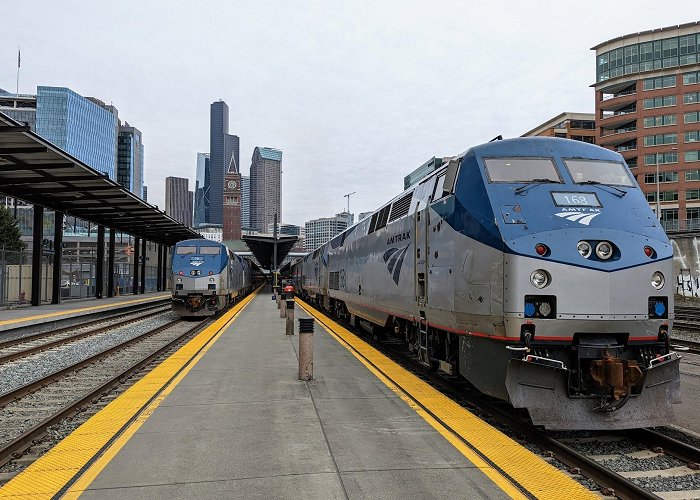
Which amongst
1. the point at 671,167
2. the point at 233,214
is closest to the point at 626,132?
the point at 671,167

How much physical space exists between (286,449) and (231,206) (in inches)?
7343

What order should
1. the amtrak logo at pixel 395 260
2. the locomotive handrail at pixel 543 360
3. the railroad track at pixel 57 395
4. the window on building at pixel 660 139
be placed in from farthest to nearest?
the window on building at pixel 660 139 → the amtrak logo at pixel 395 260 → the railroad track at pixel 57 395 → the locomotive handrail at pixel 543 360

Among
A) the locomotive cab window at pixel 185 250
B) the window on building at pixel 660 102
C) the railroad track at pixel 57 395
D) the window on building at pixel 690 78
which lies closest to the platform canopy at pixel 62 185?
Result: the locomotive cab window at pixel 185 250

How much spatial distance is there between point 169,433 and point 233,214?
605ft

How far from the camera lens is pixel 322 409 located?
7.04 meters

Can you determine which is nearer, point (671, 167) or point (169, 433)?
point (169, 433)

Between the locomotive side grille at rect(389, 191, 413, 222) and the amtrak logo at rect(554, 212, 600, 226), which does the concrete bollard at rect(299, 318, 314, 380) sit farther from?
the amtrak logo at rect(554, 212, 600, 226)

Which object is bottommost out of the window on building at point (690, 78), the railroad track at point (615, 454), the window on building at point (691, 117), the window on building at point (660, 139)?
the railroad track at point (615, 454)

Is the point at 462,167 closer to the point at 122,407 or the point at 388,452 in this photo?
the point at 388,452

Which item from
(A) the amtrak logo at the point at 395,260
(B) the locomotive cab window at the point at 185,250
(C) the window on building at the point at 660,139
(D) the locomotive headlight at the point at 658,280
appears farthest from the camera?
(C) the window on building at the point at 660,139

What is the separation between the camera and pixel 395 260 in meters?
11.0

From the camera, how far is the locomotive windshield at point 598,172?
22.1ft

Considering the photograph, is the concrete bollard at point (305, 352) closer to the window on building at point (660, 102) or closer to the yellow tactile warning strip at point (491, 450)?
the yellow tactile warning strip at point (491, 450)

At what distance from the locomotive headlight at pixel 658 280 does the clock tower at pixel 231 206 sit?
179853mm
